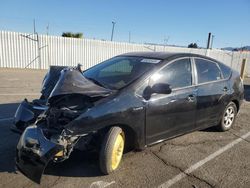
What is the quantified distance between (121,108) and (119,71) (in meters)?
1.14

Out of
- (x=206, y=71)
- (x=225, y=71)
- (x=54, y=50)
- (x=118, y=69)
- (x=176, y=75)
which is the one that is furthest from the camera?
(x=54, y=50)

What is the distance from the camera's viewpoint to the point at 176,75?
175 inches

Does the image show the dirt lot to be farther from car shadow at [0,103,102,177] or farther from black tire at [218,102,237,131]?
black tire at [218,102,237,131]

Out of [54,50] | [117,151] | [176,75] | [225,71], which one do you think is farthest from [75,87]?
[54,50]

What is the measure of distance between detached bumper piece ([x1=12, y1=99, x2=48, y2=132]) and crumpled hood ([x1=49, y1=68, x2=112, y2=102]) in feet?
1.49

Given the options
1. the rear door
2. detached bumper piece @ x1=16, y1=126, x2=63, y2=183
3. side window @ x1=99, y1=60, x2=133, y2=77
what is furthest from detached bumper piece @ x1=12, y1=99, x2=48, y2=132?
the rear door

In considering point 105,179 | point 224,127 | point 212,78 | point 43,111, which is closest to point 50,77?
point 43,111

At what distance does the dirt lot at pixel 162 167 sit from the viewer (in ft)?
11.2

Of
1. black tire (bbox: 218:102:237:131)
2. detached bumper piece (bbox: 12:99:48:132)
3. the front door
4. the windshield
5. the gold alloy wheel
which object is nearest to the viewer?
the gold alloy wheel

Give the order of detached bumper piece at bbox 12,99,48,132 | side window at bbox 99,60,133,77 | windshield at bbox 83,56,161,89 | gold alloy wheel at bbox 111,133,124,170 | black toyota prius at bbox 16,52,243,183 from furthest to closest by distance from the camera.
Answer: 1. side window at bbox 99,60,133,77
2. windshield at bbox 83,56,161,89
3. detached bumper piece at bbox 12,99,48,132
4. gold alloy wheel at bbox 111,133,124,170
5. black toyota prius at bbox 16,52,243,183

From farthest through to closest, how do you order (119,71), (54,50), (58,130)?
(54,50), (119,71), (58,130)

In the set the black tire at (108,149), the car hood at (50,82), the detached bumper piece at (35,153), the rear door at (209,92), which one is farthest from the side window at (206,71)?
the detached bumper piece at (35,153)

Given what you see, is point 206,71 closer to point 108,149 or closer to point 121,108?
point 121,108

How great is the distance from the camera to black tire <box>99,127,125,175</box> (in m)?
3.42
